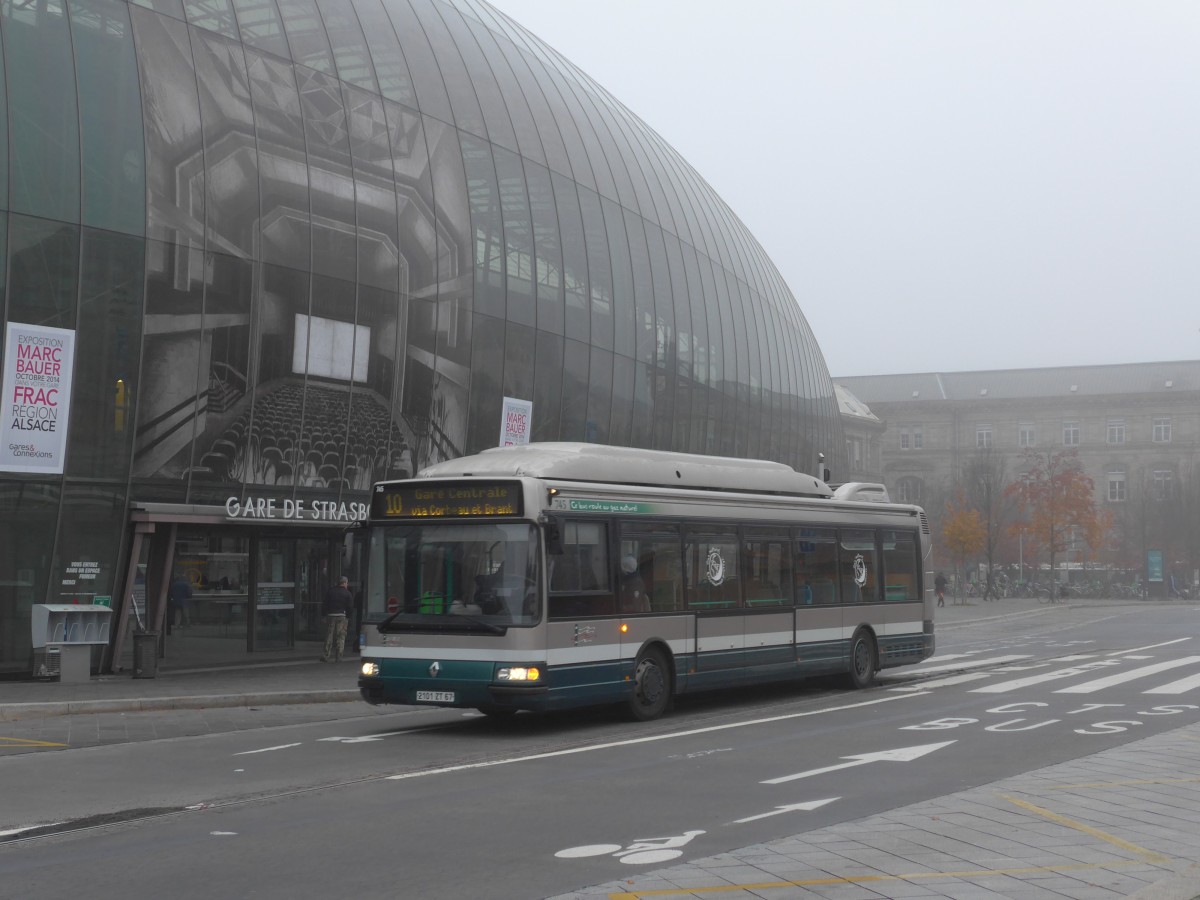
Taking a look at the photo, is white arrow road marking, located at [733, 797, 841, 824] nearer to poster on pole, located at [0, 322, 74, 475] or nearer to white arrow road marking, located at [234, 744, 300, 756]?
white arrow road marking, located at [234, 744, 300, 756]

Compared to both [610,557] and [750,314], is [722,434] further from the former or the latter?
[610,557]

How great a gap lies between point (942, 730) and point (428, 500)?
6424mm

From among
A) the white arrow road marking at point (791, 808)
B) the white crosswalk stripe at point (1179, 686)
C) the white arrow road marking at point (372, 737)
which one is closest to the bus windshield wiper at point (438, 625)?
the white arrow road marking at point (372, 737)

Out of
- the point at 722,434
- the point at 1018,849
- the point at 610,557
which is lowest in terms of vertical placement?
the point at 1018,849

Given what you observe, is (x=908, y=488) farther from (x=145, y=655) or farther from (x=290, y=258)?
(x=145, y=655)

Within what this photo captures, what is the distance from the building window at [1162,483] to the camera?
9701 cm

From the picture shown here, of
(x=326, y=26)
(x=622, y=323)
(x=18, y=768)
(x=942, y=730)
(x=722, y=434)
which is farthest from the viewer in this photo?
(x=722, y=434)

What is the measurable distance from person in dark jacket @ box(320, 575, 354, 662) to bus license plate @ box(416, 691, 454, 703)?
11593 mm

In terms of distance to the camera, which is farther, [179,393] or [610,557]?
[179,393]

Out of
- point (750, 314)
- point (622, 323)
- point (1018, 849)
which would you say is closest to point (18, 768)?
point (1018, 849)

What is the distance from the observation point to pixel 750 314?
4753 centimetres

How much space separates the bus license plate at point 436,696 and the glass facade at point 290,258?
32.4 ft

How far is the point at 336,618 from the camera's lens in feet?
88.0

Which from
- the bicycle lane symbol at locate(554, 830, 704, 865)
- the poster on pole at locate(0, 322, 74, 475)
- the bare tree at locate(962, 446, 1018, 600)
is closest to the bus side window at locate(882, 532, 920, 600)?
the poster on pole at locate(0, 322, 74, 475)
